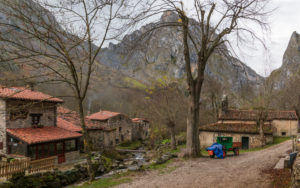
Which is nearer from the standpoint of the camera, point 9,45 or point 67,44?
point 9,45

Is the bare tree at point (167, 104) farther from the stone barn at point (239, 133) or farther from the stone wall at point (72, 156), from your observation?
the stone wall at point (72, 156)

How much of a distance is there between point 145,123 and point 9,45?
4321cm

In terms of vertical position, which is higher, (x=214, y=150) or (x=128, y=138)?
(x=214, y=150)

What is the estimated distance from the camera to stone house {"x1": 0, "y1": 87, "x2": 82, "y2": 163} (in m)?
18.8

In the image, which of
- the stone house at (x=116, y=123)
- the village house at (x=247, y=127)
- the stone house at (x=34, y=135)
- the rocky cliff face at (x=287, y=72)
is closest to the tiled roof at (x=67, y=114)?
the stone house at (x=34, y=135)

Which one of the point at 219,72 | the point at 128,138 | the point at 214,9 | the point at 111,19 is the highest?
the point at 214,9

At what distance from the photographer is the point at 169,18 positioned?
12320 mm

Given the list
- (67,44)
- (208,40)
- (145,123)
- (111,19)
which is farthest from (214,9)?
(145,123)

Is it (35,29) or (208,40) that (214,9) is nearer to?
(208,40)

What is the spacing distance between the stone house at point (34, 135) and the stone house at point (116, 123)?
1283 centimetres

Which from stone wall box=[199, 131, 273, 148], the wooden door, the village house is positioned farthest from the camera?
the village house

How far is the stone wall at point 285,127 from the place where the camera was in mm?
29062

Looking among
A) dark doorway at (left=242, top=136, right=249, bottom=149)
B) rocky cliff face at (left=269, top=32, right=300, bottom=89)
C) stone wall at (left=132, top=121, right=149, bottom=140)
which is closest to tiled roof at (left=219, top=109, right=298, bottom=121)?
dark doorway at (left=242, top=136, right=249, bottom=149)

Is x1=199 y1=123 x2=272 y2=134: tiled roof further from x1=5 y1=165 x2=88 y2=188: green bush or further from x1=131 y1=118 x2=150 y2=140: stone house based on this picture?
x1=131 y1=118 x2=150 y2=140: stone house
